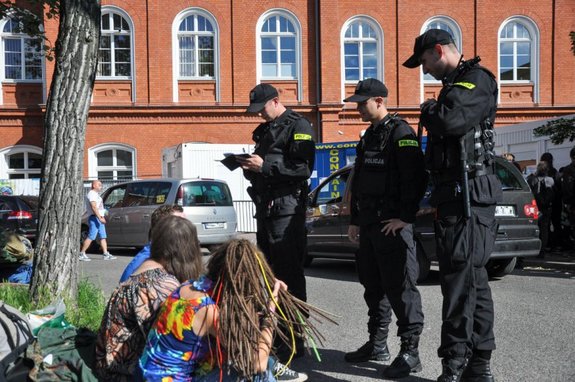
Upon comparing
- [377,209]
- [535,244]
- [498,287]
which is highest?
[377,209]

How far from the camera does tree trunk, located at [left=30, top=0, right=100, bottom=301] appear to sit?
17.9 ft

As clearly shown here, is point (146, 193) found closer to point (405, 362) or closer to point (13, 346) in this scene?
point (405, 362)

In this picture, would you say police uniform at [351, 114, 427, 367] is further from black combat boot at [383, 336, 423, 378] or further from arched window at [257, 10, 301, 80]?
arched window at [257, 10, 301, 80]

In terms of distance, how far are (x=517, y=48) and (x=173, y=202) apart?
56.5 ft

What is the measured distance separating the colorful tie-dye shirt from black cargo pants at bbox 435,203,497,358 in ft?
5.17

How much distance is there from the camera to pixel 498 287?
8.60m

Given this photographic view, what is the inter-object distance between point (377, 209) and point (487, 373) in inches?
52.5

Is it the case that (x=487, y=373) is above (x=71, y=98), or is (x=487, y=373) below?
below

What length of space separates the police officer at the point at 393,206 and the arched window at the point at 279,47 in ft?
64.7

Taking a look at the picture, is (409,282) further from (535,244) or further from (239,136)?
(239,136)

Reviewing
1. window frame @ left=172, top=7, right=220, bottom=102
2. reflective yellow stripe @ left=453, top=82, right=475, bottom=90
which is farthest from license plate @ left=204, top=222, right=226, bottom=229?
reflective yellow stripe @ left=453, top=82, right=475, bottom=90

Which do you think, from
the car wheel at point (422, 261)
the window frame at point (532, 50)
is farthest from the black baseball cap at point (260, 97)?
the window frame at point (532, 50)

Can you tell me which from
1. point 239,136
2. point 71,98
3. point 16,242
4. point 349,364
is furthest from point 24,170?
point 349,364

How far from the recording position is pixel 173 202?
1375 centimetres
